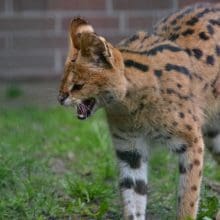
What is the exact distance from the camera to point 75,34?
16.7 ft

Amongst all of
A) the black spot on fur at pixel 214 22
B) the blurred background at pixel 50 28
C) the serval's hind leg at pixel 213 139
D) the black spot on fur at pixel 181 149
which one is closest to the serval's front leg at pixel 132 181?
the black spot on fur at pixel 181 149

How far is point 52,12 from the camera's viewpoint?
978 centimetres

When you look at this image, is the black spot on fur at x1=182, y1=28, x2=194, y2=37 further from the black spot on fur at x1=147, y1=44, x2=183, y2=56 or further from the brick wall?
the brick wall

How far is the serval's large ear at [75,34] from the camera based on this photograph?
504 centimetres

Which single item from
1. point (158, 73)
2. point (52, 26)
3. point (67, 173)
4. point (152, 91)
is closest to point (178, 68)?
point (158, 73)

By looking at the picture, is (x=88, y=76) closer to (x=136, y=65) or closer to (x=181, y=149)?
(x=136, y=65)

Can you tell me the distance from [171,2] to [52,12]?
132cm

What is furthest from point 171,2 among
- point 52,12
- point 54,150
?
point 54,150

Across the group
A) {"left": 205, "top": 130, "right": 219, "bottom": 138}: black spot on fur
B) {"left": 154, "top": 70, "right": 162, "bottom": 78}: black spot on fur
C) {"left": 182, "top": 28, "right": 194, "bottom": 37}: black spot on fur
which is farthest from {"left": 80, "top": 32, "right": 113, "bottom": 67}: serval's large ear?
{"left": 205, "top": 130, "right": 219, "bottom": 138}: black spot on fur

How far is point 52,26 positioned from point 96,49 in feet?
16.1

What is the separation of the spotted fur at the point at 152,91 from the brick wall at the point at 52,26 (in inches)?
158

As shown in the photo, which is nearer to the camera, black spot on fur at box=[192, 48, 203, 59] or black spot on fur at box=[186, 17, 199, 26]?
black spot on fur at box=[192, 48, 203, 59]

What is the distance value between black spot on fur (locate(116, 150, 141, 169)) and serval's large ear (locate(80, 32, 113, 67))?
714 millimetres

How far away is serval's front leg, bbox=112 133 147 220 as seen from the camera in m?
5.54
